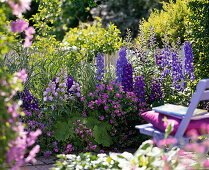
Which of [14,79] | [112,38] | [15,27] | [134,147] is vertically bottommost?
[134,147]

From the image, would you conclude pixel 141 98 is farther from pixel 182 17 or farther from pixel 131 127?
pixel 182 17

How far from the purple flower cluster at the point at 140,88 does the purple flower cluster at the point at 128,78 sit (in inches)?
7.8

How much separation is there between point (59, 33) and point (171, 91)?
13202 mm

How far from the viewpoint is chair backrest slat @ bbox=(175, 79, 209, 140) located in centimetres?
275

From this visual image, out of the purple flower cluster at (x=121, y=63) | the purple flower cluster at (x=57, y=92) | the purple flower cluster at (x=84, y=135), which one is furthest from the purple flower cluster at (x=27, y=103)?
the purple flower cluster at (x=121, y=63)

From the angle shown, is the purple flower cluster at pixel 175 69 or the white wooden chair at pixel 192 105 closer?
the white wooden chair at pixel 192 105

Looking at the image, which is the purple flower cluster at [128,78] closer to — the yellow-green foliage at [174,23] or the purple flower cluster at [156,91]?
the purple flower cluster at [156,91]

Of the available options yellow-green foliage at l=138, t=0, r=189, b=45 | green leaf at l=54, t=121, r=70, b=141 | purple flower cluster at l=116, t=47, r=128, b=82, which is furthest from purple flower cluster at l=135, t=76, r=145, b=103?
yellow-green foliage at l=138, t=0, r=189, b=45

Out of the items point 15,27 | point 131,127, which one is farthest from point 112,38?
point 15,27

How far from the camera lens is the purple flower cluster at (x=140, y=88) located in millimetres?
5184

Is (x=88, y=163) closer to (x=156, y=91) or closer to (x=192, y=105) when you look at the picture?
(x=192, y=105)

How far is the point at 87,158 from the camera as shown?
9.87ft

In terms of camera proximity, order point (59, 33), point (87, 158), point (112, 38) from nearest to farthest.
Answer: point (87, 158)
point (112, 38)
point (59, 33)

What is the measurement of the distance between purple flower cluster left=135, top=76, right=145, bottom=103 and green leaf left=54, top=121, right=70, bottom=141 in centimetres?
123
